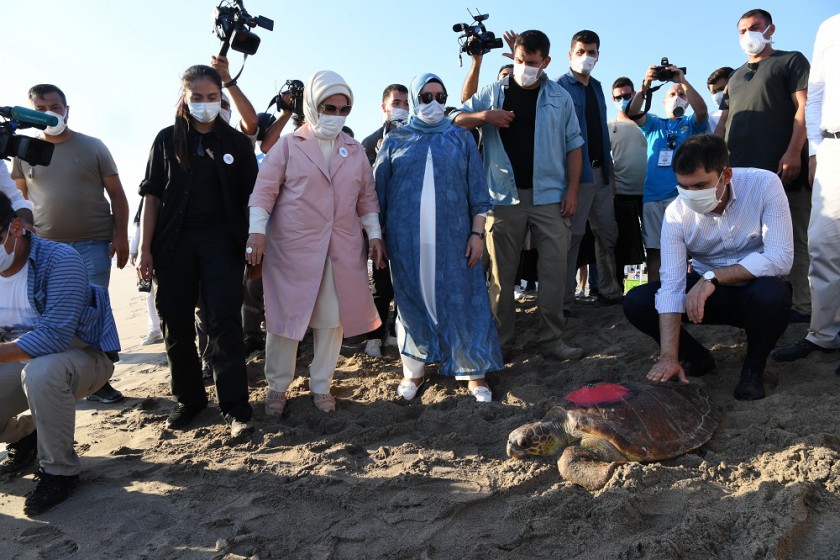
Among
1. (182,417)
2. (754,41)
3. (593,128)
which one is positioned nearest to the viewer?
(182,417)

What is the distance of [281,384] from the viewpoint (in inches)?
120

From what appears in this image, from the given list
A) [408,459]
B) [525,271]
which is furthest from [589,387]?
[525,271]

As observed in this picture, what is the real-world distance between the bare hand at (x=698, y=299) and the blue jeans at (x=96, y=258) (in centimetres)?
311

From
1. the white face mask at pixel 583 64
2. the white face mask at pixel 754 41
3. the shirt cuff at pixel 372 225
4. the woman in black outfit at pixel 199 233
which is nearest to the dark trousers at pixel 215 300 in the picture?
the woman in black outfit at pixel 199 233

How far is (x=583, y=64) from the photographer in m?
4.06

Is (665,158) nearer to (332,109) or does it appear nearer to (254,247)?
(332,109)

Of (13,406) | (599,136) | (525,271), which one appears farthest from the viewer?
(525,271)

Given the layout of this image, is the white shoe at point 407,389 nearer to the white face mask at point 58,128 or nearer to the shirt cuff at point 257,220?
the shirt cuff at point 257,220

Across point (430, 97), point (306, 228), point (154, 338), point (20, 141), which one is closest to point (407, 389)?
point (306, 228)

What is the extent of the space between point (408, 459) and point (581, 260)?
9.47ft

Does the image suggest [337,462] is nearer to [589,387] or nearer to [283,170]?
[589,387]

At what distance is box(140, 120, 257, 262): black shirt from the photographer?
288 centimetres

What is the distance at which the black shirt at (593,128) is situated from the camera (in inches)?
161

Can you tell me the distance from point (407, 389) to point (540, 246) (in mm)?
1115
